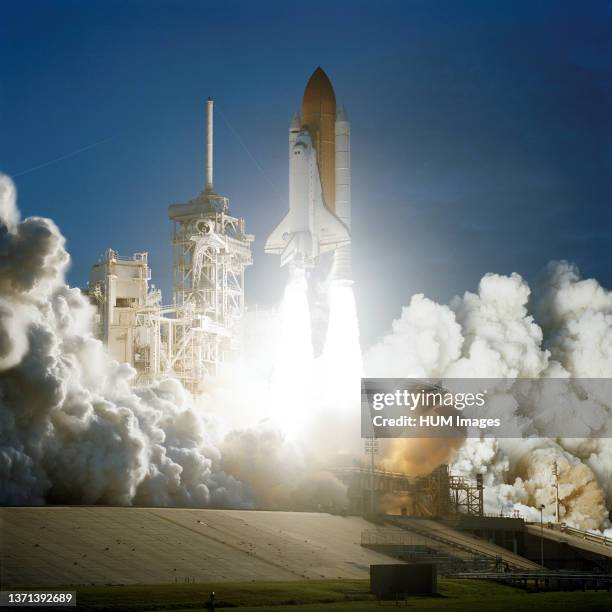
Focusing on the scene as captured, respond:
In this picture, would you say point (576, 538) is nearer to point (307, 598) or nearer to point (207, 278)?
point (207, 278)

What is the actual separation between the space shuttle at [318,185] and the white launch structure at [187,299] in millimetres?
14391

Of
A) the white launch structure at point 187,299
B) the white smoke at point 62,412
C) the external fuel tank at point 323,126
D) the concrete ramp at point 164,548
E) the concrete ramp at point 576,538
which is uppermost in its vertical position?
the external fuel tank at point 323,126

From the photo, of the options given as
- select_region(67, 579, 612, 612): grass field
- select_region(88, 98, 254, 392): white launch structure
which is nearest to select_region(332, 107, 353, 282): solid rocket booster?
select_region(88, 98, 254, 392): white launch structure

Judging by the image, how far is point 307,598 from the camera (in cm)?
5181

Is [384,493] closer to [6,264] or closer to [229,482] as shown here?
[229,482]

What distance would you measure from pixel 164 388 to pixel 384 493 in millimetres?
17928

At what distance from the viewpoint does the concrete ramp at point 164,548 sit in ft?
168

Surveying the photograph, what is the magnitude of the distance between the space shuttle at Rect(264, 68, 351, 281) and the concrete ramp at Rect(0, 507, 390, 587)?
19.4 meters

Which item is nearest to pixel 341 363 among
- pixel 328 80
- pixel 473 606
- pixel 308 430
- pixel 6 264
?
pixel 308 430

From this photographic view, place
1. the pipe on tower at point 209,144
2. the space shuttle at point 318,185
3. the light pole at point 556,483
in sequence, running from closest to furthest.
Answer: the space shuttle at point 318,185 → the light pole at point 556,483 → the pipe on tower at point 209,144

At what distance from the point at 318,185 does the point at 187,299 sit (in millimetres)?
20770

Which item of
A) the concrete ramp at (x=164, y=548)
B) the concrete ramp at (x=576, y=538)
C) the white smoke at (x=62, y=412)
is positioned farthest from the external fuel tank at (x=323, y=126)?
the concrete ramp at (x=576, y=538)

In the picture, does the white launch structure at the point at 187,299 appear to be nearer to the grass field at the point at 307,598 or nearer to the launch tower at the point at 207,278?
the launch tower at the point at 207,278

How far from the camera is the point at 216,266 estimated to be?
9831 centimetres
